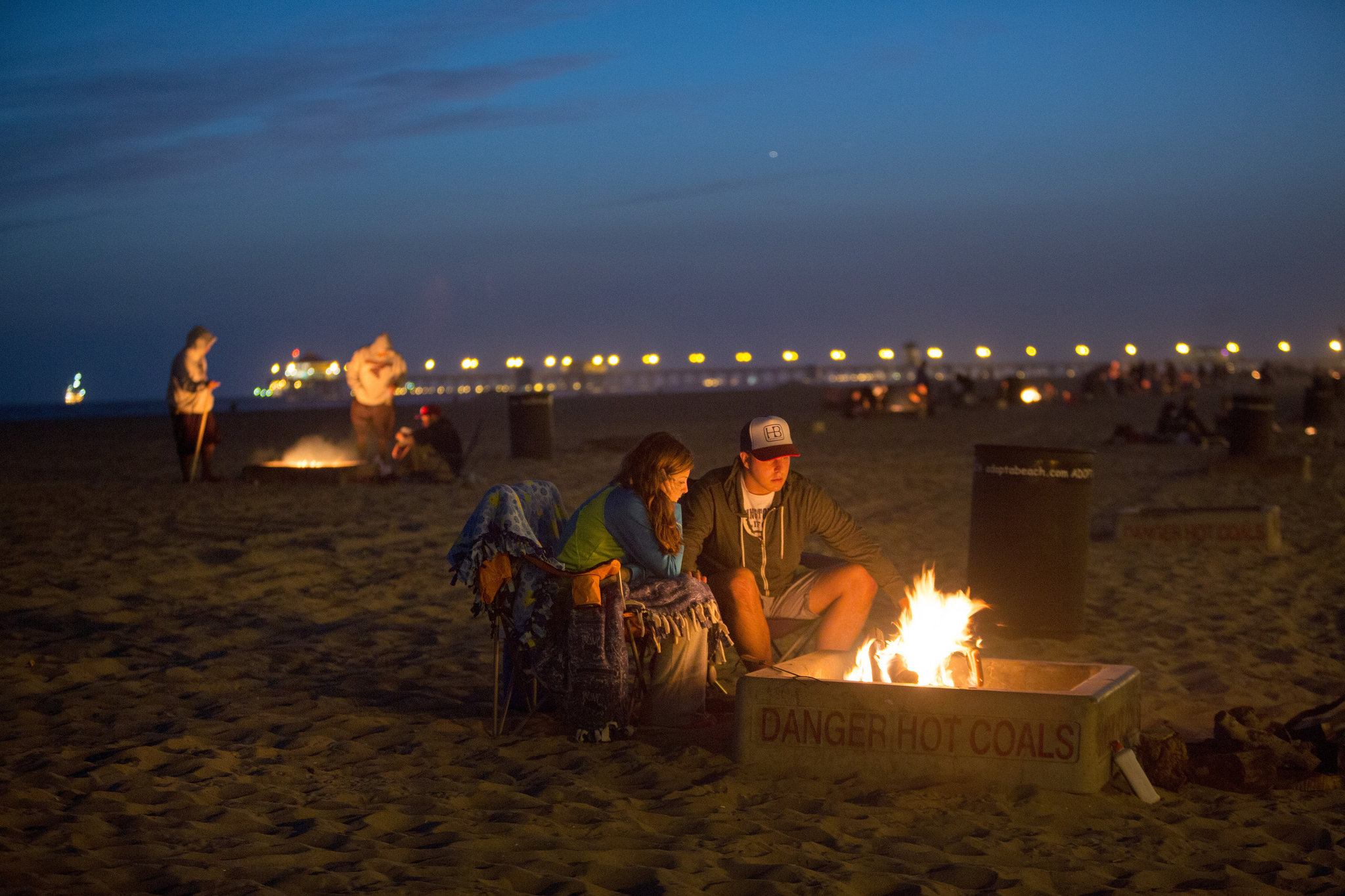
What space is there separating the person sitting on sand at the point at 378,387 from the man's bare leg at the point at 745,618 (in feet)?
28.1

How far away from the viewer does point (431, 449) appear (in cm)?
1309

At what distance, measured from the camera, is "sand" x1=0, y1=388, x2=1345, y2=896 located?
3.31 metres

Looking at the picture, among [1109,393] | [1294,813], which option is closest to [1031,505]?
[1294,813]

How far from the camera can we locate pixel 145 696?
17.1 ft

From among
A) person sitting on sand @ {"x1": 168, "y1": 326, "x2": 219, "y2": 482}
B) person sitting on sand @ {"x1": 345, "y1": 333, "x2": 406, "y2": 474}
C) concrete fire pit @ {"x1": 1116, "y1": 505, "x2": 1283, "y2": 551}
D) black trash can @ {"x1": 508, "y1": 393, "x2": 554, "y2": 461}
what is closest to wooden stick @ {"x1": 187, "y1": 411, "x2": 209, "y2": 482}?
person sitting on sand @ {"x1": 168, "y1": 326, "x2": 219, "y2": 482}

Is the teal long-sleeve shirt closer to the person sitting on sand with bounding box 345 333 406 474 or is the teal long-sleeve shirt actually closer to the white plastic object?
the white plastic object

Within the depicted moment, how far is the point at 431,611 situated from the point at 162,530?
12.4 ft

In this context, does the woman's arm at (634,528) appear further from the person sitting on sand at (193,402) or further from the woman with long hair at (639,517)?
the person sitting on sand at (193,402)

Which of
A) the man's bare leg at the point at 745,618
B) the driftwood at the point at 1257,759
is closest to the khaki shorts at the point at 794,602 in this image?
the man's bare leg at the point at 745,618

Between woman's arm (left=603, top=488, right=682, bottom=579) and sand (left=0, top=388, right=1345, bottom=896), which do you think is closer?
sand (left=0, top=388, right=1345, bottom=896)

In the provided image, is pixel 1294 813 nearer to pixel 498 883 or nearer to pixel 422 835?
pixel 498 883

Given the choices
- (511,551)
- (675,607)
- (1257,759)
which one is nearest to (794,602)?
(675,607)

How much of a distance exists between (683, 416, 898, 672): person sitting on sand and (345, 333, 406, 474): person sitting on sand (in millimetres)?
8313

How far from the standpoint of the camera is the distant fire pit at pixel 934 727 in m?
3.88
